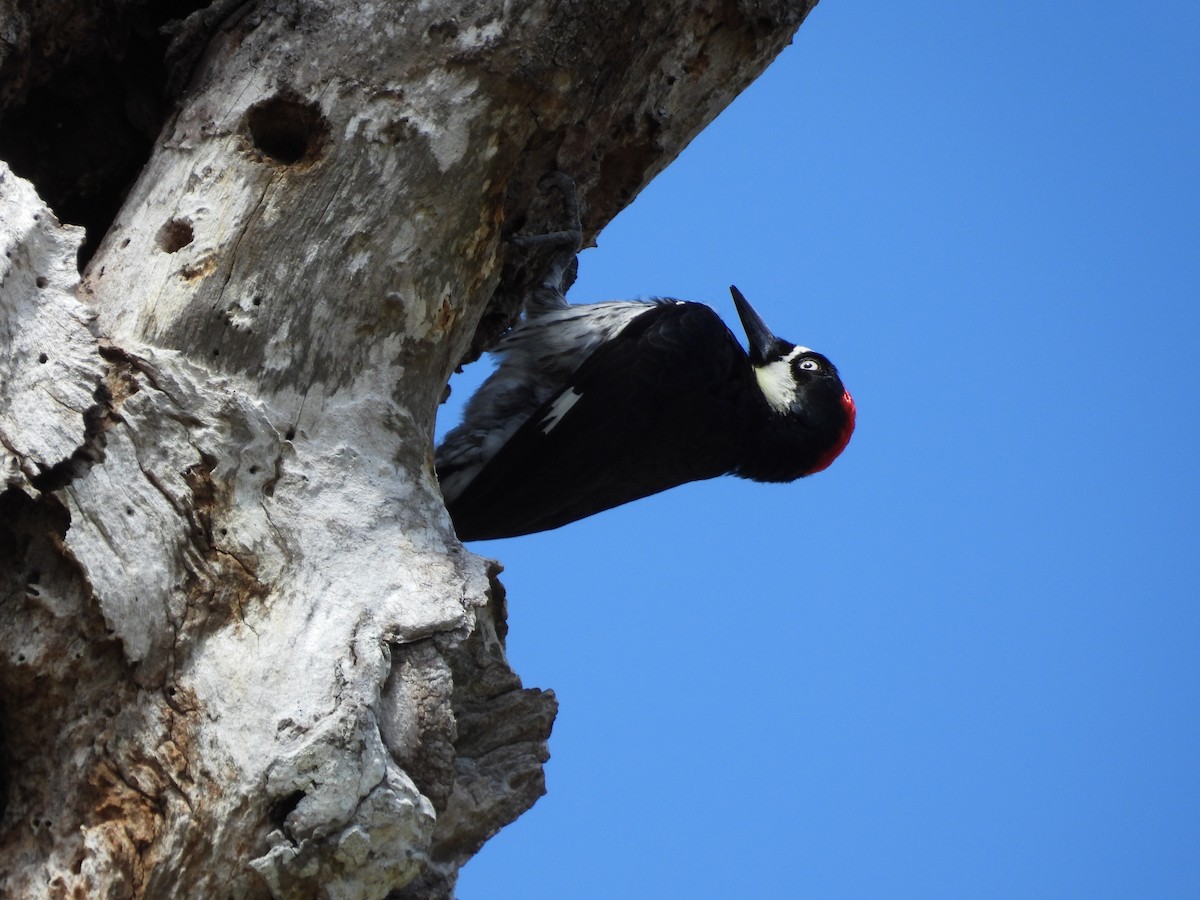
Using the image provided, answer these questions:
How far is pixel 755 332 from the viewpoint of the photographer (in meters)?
4.19

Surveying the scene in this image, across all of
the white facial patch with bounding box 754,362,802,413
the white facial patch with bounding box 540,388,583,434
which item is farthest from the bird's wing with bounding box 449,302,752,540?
the white facial patch with bounding box 754,362,802,413

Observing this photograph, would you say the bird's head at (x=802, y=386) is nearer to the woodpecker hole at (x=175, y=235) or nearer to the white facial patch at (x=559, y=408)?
the white facial patch at (x=559, y=408)

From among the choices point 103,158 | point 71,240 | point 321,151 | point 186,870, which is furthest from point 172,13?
point 186,870

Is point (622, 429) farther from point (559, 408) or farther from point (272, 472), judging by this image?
point (272, 472)

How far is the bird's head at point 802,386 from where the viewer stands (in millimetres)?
3898

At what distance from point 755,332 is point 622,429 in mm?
861

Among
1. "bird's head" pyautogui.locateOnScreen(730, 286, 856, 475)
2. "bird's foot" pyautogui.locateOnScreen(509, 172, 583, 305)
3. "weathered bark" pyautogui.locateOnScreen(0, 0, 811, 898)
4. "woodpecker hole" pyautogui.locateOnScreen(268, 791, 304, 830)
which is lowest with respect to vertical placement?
"woodpecker hole" pyautogui.locateOnScreen(268, 791, 304, 830)

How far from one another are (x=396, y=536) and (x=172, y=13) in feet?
4.04

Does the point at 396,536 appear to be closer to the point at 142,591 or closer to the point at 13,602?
the point at 142,591

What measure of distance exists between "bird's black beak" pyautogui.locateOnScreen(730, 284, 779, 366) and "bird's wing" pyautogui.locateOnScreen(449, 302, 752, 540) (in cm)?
41

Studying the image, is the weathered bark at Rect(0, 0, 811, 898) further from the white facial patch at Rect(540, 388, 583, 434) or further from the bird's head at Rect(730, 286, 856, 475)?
the bird's head at Rect(730, 286, 856, 475)

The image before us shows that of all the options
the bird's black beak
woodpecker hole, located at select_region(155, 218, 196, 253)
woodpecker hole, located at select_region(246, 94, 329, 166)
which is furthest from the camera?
the bird's black beak

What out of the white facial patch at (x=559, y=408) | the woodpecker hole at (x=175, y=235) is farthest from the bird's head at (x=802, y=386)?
the woodpecker hole at (x=175, y=235)

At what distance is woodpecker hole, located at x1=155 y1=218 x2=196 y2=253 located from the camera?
2203mm
